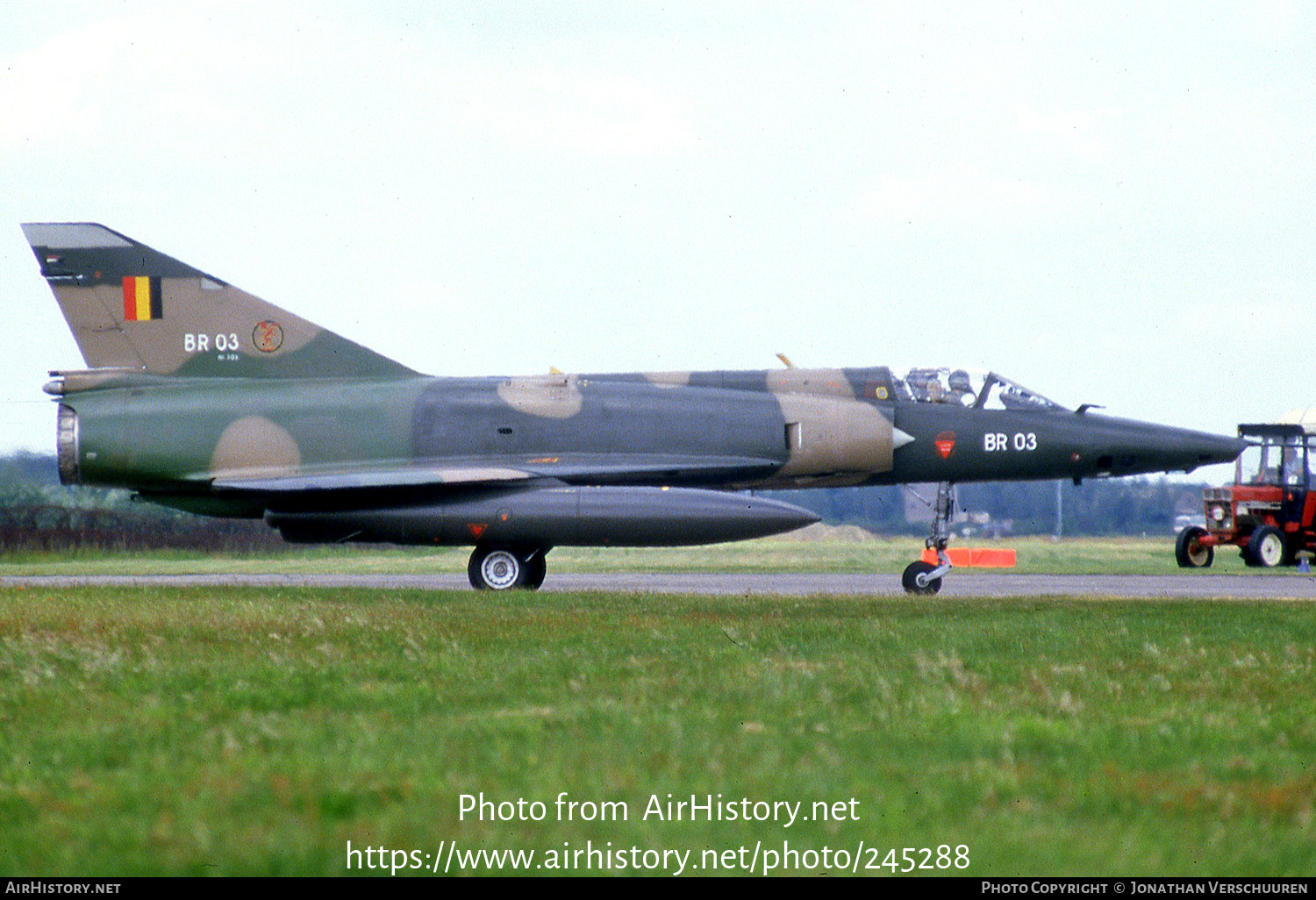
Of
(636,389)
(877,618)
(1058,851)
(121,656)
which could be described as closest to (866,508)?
(636,389)

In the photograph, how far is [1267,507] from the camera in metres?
29.1

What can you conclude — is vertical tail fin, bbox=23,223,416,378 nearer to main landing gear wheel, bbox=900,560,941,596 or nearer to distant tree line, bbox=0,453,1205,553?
distant tree line, bbox=0,453,1205,553

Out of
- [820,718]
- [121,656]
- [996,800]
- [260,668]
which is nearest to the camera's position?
[996,800]

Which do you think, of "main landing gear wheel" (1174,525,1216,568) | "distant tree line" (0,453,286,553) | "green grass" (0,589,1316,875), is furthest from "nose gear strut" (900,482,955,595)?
"distant tree line" (0,453,286,553)

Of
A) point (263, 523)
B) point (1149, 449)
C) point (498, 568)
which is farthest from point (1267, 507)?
point (263, 523)

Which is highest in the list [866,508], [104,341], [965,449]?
[104,341]

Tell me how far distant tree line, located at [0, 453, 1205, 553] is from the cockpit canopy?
1.35 m

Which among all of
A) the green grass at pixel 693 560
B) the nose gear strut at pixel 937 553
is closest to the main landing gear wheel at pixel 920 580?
the nose gear strut at pixel 937 553

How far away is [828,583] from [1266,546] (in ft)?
41.7

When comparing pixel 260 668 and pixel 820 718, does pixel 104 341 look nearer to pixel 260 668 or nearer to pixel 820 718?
pixel 260 668

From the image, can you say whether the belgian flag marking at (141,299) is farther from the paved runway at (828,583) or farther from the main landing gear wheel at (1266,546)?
the main landing gear wheel at (1266,546)

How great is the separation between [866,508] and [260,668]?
46935mm

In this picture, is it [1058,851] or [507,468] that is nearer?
[1058,851]

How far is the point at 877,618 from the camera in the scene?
39.0ft
